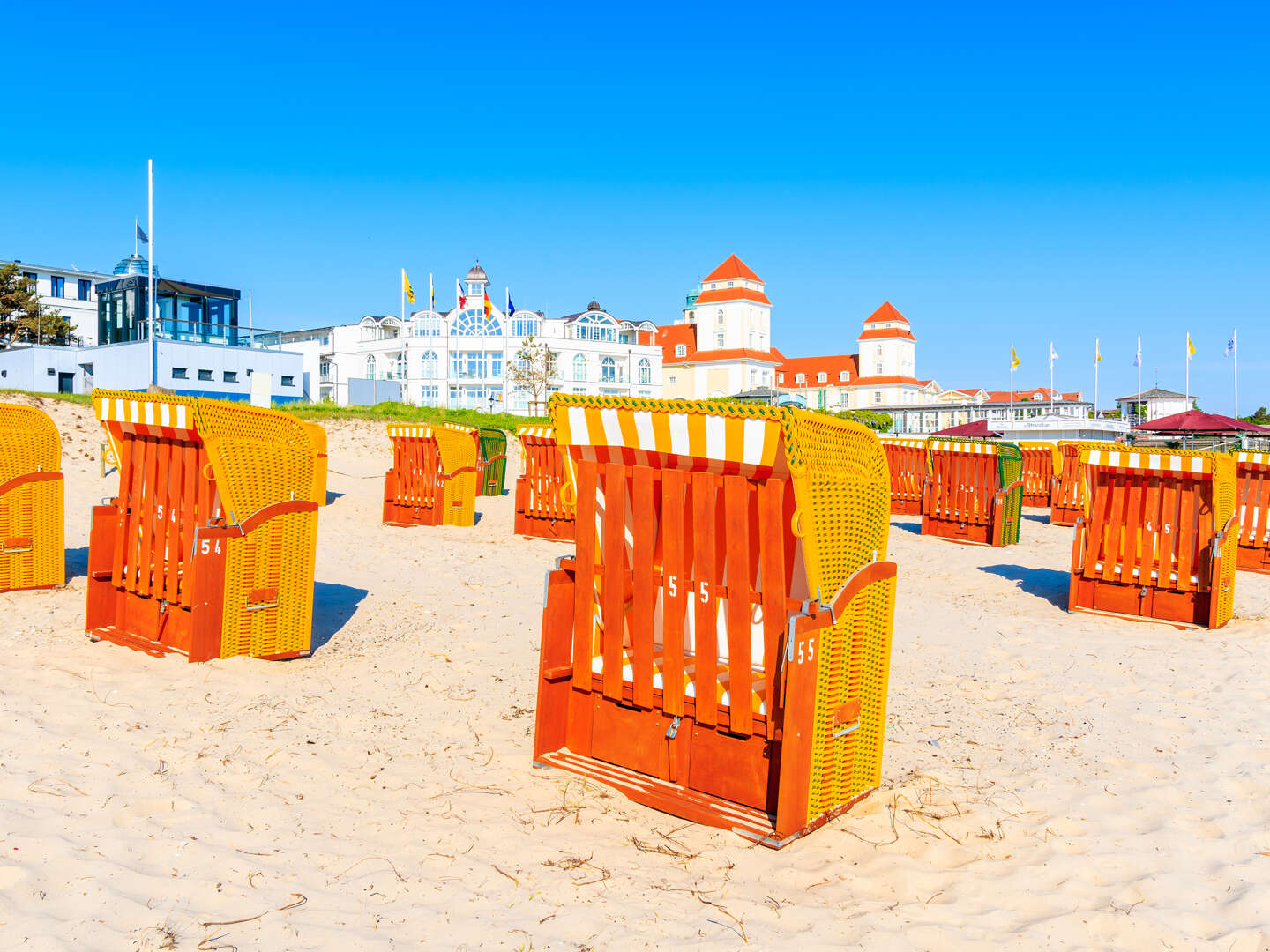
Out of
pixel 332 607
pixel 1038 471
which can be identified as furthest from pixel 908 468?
pixel 332 607

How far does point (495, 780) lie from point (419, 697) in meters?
1.55

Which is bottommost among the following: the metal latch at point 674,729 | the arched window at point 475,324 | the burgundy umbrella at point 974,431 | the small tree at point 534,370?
the metal latch at point 674,729

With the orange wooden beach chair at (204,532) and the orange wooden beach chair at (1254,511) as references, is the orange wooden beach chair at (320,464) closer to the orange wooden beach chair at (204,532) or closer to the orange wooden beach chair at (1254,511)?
the orange wooden beach chair at (204,532)

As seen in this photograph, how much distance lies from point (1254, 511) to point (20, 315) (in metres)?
52.3

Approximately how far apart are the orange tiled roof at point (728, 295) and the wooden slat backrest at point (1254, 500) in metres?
73.9

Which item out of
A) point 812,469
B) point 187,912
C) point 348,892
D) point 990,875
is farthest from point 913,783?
point 187,912

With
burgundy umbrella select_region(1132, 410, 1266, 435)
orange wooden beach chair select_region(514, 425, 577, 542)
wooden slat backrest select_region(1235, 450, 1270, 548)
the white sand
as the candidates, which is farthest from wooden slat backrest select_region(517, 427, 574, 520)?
burgundy umbrella select_region(1132, 410, 1266, 435)

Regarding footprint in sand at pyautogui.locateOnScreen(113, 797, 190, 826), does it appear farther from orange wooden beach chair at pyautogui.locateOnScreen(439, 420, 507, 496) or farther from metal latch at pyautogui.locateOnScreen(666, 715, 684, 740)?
orange wooden beach chair at pyautogui.locateOnScreen(439, 420, 507, 496)

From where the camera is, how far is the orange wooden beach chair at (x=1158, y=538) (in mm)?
8281

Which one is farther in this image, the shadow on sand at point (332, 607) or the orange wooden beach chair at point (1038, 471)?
the orange wooden beach chair at point (1038, 471)

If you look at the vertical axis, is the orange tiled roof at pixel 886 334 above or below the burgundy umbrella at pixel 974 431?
above

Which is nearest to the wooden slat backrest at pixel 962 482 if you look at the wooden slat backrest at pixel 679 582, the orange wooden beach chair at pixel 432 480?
the orange wooden beach chair at pixel 432 480

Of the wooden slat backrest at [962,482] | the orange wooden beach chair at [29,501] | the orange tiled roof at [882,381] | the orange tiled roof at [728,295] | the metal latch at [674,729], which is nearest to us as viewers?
the metal latch at [674,729]

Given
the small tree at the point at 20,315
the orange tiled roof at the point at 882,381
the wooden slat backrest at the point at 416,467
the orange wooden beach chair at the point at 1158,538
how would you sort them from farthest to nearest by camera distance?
the orange tiled roof at the point at 882,381 → the small tree at the point at 20,315 → the wooden slat backrest at the point at 416,467 → the orange wooden beach chair at the point at 1158,538
